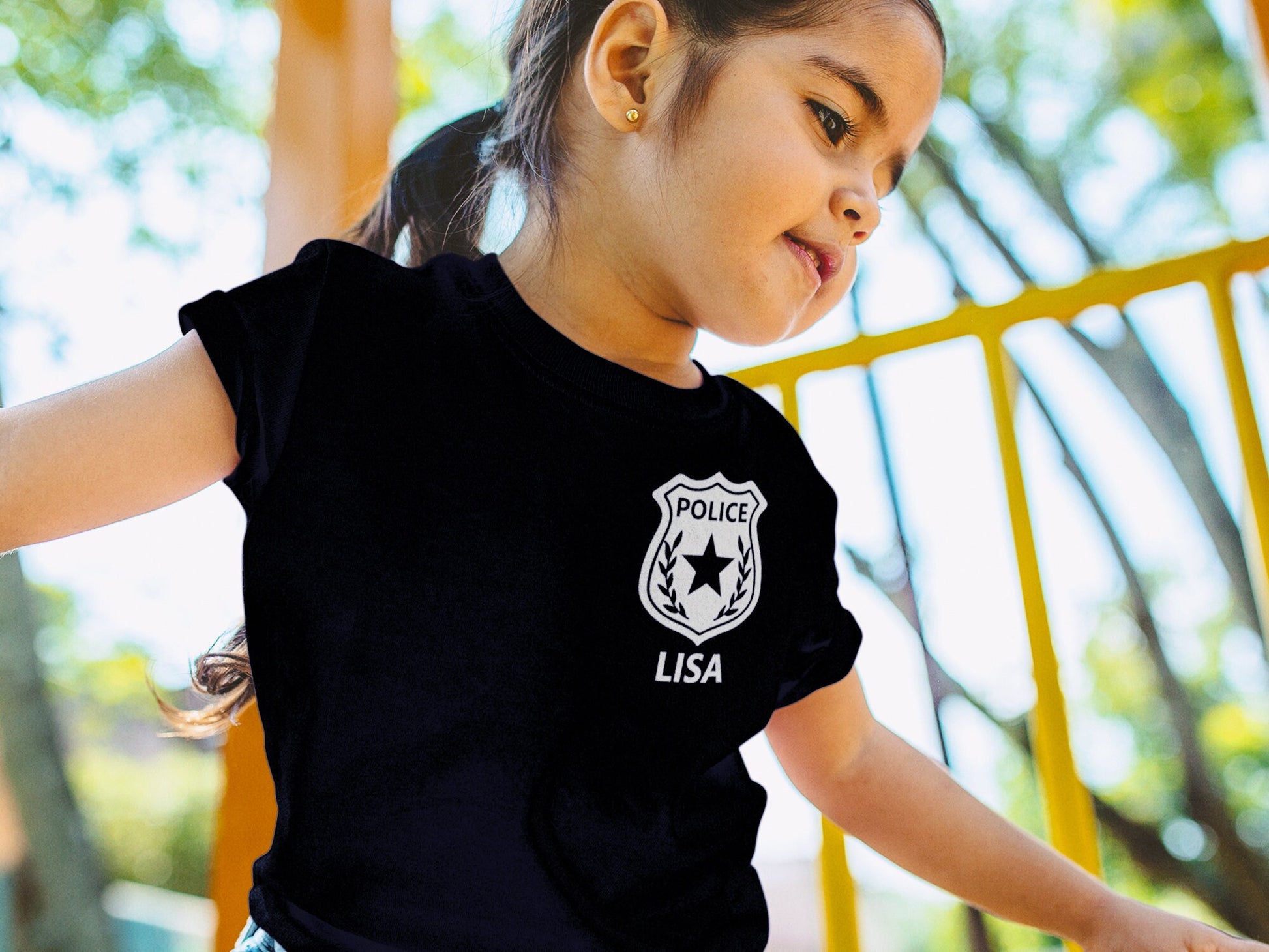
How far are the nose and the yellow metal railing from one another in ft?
1.20

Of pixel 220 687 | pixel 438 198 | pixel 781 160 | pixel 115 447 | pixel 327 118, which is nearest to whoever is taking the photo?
pixel 115 447

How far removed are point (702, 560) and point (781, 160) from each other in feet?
1.01

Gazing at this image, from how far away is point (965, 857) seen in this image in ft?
2.91

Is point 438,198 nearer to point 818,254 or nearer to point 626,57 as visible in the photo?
point 626,57

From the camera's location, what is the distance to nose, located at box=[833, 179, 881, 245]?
2.40 feet

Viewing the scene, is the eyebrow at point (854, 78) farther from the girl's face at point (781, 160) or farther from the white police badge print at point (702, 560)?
the white police badge print at point (702, 560)

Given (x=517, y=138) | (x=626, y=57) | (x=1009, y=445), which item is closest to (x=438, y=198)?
(x=517, y=138)

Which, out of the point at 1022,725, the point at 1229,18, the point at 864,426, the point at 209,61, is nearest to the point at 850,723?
the point at 864,426

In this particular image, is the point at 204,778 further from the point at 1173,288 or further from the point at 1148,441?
the point at 1173,288

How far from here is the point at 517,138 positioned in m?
0.91

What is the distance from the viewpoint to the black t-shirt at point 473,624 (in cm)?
66

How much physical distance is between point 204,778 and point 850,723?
17.9ft

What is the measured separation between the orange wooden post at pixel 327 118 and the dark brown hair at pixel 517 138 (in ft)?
1.09

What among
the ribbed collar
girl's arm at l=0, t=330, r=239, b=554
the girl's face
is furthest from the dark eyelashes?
girl's arm at l=0, t=330, r=239, b=554
